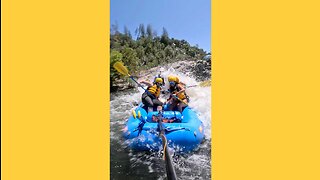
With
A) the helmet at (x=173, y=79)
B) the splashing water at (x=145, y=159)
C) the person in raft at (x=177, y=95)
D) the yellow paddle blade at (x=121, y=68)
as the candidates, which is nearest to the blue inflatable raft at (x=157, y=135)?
the splashing water at (x=145, y=159)

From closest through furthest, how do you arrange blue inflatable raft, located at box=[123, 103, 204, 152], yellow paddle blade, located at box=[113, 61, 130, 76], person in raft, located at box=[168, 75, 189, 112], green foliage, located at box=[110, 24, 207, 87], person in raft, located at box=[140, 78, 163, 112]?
1. green foliage, located at box=[110, 24, 207, 87]
2. yellow paddle blade, located at box=[113, 61, 130, 76]
3. blue inflatable raft, located at box=[123, 103, 204, 152]
4. person in raft, located at box=[140, 78, 163, 112]
5. person in raft, located at box=[168, 75, 189, 112]

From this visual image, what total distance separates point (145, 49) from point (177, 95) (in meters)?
1.18

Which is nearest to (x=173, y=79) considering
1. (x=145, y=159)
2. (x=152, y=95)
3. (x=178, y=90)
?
(x=178, y=90)

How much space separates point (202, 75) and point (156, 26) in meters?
0.78

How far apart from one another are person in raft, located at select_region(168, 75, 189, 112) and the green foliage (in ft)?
2.49

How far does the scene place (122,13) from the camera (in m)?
2.04

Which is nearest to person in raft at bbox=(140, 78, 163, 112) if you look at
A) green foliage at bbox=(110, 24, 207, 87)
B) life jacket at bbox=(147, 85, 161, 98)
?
life jacket at bbox=(147, 85, 161, 98)

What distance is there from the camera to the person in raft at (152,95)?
3.36 metres

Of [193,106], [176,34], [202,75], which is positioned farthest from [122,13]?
[193,106]

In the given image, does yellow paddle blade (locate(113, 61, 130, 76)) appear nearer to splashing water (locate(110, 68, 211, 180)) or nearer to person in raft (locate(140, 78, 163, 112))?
splashing water (locate(110, 68, 211, 180))

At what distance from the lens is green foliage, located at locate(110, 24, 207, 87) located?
2121 millimetres

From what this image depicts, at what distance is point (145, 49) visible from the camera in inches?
97.3

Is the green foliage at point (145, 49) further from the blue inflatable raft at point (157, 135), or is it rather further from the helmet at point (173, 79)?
the helmet at point (173, 79)

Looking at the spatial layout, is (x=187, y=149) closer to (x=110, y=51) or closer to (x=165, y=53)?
(x=165, y=53)
